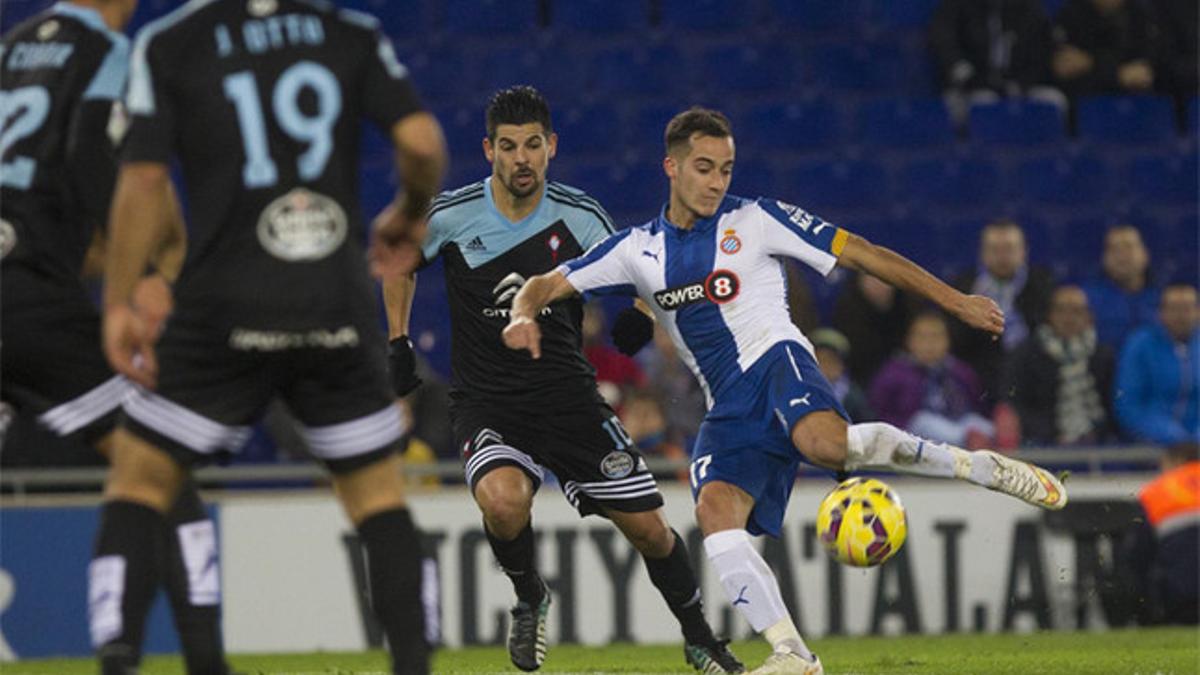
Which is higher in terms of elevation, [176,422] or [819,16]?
[819,16]

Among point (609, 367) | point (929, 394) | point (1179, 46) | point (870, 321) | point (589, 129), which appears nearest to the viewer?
point (929, 394)

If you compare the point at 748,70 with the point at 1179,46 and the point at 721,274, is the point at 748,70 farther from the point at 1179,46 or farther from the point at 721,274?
the point at 721,274

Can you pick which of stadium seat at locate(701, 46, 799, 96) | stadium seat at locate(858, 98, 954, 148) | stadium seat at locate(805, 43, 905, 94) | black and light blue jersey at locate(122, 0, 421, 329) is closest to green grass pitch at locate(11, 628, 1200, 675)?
black and light blue jersey at locate(122, 0, 421, 329)

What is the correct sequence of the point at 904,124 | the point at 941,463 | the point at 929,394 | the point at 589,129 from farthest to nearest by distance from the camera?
1. the point at 904,124
2. the point at 589,129
3. the point at 929,394
4. the point at 941,463

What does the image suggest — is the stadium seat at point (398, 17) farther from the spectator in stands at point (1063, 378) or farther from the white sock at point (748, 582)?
the white sock at point (748, 582)

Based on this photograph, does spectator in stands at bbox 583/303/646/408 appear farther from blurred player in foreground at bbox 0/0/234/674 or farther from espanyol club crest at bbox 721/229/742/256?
blurred player in foreground at bbox 0/0/234/674

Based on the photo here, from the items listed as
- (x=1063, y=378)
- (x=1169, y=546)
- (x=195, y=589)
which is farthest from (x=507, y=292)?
(x=1063, y=378)

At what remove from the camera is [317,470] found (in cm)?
1303

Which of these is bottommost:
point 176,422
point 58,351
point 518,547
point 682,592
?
point 682,592

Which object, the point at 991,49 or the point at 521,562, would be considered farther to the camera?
the point at 991,49

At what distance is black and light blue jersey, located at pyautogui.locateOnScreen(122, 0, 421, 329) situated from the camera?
6.21 meters

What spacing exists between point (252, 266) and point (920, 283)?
3.01 m

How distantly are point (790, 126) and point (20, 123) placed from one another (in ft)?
32.0

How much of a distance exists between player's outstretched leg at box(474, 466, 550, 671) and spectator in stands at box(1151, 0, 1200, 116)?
9795mm
